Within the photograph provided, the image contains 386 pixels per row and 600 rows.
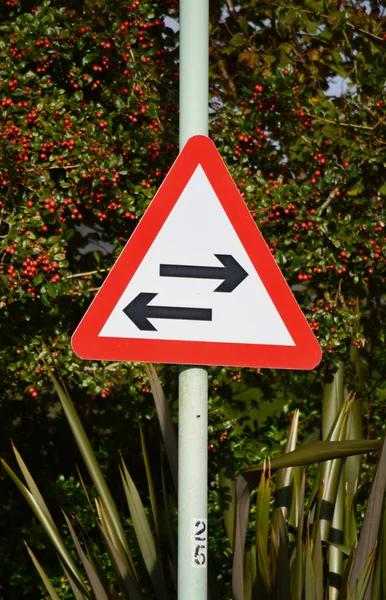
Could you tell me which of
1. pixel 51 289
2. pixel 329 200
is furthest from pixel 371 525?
pixel 329 200

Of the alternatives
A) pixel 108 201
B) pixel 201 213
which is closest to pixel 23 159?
pixel 108 201

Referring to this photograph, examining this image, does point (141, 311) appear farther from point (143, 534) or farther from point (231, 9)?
point (231, 9)

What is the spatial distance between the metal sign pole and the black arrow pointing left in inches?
4.9

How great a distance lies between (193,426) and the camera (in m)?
2.15

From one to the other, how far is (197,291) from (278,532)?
1221 millimetres

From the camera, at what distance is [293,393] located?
4.95m

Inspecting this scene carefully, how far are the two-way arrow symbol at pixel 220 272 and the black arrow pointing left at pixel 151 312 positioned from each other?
0.06 meters

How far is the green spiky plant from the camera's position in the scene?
108 inches

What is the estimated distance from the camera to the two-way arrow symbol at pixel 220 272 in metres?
2.24

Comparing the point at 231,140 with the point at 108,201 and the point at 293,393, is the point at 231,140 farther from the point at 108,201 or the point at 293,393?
the point at 293,393

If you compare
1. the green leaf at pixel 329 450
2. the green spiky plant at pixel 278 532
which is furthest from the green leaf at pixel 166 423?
the green leaf at pixel 329 450

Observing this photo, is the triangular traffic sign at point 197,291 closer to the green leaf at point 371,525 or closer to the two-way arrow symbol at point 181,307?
the two-way arrow symbol at point 181,307

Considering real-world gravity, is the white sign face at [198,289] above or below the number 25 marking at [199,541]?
above

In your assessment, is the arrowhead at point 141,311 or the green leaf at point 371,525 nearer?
the arrowhead at point 141,311
